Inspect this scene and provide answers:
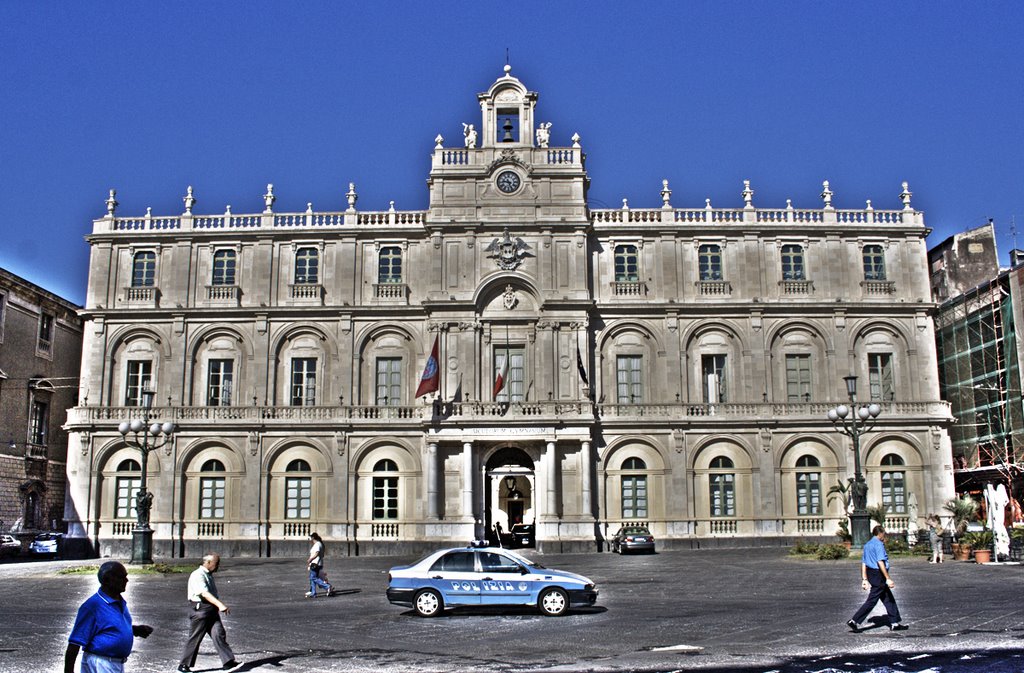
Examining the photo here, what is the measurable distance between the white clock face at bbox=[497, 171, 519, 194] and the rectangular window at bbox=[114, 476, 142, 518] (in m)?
21.7

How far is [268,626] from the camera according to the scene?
1884 centimetres

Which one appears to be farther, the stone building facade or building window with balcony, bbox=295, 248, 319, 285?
building window with balcony, bbox=295, 248, 319, 285

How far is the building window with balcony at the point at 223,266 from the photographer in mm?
48469

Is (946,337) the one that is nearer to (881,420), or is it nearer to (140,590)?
(881,420)

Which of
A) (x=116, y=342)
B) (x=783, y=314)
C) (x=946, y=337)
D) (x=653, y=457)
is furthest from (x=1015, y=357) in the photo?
(x=116, y=342)

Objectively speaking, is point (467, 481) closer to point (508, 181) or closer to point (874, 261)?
point (508, 181)

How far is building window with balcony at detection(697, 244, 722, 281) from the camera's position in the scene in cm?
4831

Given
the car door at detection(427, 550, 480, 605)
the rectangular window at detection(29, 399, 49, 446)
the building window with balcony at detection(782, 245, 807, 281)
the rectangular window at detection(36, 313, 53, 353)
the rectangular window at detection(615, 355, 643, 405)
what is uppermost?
the building window with balcony at detection(782, 245, 807, 281)

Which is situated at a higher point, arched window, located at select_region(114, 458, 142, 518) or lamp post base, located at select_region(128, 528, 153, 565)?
arched window, located at select_region(114, 458, 142, 518)

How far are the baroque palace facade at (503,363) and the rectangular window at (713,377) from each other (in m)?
0.11

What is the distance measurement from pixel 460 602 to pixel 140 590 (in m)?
10.8

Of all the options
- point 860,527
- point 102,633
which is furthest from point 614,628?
point 860,527

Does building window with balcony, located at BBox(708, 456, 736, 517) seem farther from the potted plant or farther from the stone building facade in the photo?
the stone building facade

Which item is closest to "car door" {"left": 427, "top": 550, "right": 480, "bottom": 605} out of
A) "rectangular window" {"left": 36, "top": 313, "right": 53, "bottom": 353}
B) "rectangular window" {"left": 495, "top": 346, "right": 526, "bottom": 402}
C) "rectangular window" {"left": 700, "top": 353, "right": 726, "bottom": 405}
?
"rectangular window" {"left": 495, "top": 346, "right": 526, "bottom": 402}
